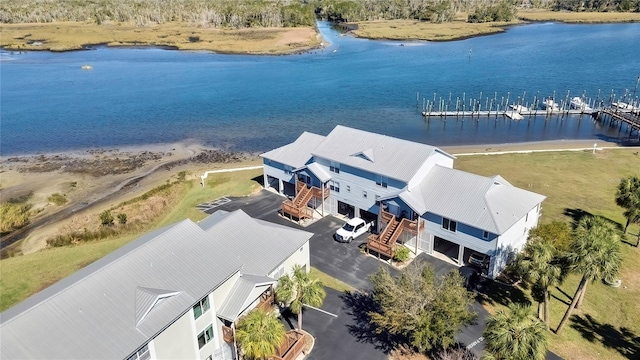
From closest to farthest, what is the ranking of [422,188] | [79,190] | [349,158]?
[422,188] < [349,158] < [79,190]

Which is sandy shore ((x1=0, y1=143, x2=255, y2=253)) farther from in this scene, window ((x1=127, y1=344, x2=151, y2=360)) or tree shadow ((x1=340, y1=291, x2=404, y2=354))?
tree shadow ((x1=340, y1=291, x2=404, y2=354))

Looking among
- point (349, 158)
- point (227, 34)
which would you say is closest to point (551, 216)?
point (349, 158)

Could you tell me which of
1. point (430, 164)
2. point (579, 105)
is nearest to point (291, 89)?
point (579, 105)

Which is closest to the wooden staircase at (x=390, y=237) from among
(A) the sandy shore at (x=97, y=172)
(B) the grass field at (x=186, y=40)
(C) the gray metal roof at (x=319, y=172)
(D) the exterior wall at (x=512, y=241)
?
(D) the exterior wall at (x=512, y=241)

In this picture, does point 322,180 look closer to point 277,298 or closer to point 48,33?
point 277,298

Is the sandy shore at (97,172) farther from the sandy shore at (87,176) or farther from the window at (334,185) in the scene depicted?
the window at (334,185)

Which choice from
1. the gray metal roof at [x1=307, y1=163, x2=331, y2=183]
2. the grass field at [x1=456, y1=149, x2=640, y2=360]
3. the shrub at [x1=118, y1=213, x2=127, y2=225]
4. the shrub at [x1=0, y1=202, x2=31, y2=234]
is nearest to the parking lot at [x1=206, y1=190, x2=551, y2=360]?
the gray metal roof at [x1=307, y1=163, x2=331, y2=183]
